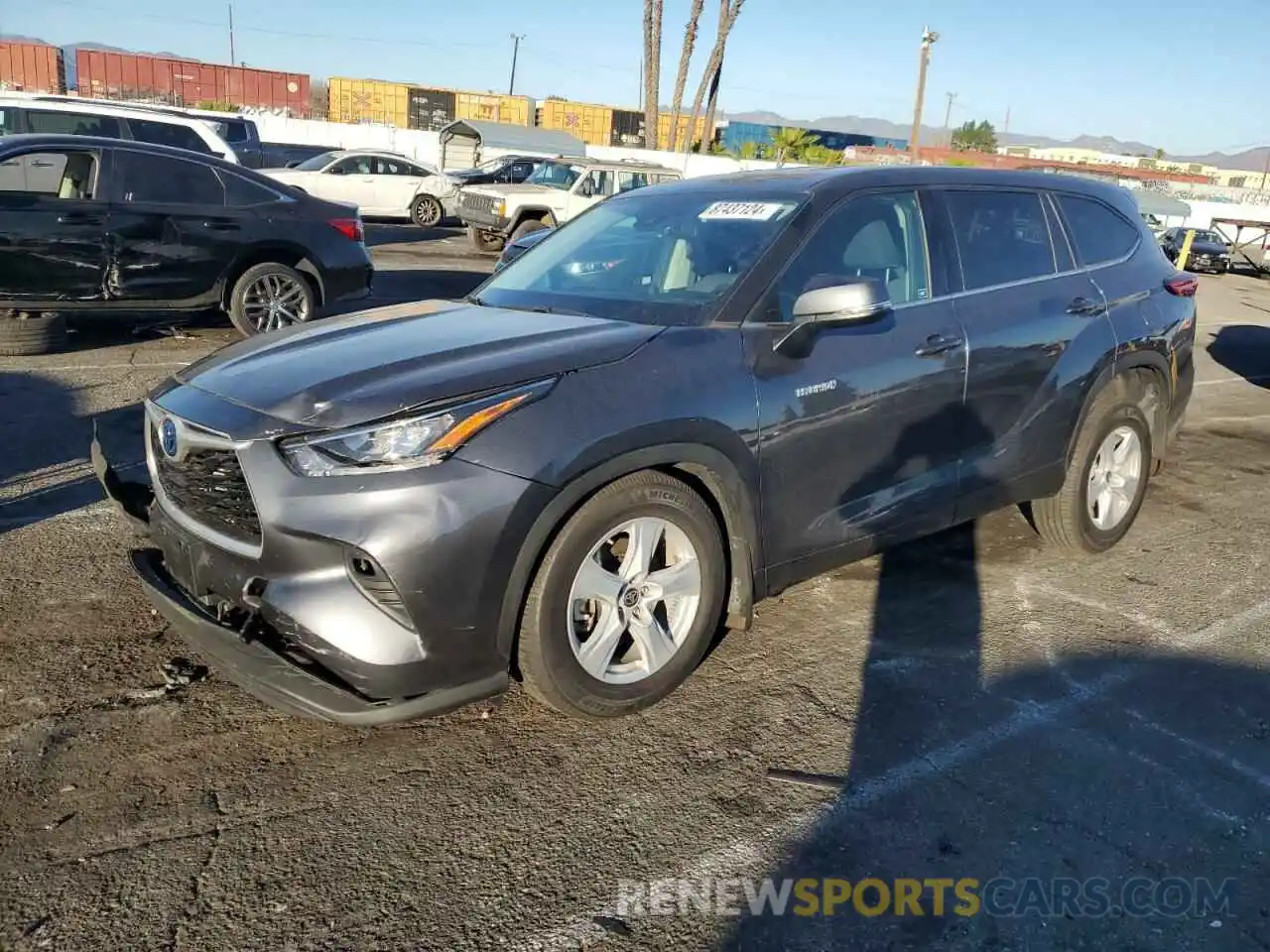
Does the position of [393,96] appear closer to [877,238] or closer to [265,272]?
[265,272]

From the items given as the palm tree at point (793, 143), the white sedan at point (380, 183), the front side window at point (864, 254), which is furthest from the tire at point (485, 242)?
the palm tree at point (793, 143)

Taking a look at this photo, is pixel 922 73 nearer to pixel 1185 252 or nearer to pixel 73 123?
pixel 1185 252

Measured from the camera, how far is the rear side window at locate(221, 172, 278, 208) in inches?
340

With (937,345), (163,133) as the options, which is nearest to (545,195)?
(163,133)

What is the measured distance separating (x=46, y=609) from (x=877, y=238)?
11.6 ft

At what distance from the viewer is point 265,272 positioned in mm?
8797

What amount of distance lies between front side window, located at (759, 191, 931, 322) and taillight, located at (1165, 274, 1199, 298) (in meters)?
1.87

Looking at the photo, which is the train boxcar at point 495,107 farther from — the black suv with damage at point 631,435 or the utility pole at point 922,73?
the black suv with damage at point 631,435

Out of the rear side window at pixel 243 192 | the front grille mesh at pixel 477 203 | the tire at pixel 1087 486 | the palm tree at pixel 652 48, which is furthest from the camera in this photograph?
the palm tree at pixel 652 48

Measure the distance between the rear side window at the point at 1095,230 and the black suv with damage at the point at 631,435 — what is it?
0.03 metres

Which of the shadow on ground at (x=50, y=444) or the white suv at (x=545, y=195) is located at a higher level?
the white suv at (x=545, y=195)

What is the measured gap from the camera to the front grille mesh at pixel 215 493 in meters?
2.90

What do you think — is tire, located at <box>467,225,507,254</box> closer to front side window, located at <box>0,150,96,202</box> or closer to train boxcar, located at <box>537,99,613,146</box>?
front side window, located at <box>0,150,96,202</box>

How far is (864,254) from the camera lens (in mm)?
3916
